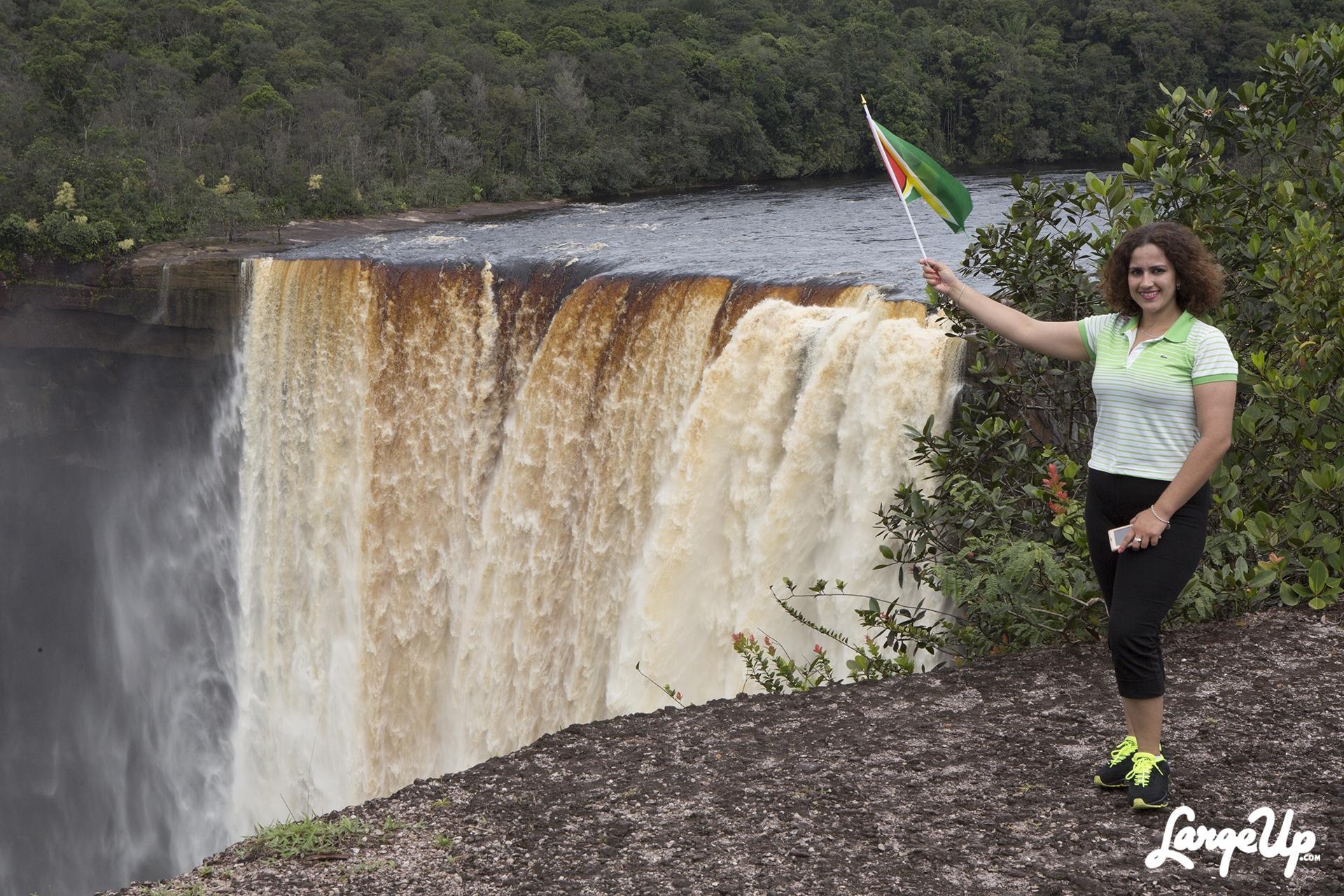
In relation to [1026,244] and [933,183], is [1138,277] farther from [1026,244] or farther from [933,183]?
[1026,244]

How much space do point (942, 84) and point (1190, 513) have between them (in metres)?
30.9

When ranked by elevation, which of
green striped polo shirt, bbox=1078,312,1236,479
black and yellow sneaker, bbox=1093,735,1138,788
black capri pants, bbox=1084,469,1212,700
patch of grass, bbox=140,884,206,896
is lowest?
patch of grass, bbox=140,884,206,896

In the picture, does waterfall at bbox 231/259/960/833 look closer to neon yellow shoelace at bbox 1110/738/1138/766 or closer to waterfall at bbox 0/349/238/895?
waterfall at bbox 0/349/238/895

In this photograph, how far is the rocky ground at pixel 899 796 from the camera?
11.5 ft

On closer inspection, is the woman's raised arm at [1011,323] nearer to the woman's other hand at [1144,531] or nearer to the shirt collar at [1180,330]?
the shirt collar at [1180,330]

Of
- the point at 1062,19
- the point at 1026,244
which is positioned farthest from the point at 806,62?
the point at 1026,244

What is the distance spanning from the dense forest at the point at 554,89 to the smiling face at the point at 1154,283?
2017 centimetres

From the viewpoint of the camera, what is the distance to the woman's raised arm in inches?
151

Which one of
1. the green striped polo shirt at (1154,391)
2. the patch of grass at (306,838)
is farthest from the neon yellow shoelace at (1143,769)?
the patch of grass at (306,838)

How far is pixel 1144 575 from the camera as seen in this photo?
350cm

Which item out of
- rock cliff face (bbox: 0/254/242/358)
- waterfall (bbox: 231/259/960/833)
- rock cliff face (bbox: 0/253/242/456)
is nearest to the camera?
waterfall (bbox: 231/259/960/833)

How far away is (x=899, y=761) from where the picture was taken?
420 cm

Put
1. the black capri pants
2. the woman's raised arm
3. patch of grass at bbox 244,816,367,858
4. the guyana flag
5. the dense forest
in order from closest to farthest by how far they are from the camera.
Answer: the black capri pants < the woman's raised arm < patch of grass at bbox 244,816,367,858 < the guyana flag < the dense forest

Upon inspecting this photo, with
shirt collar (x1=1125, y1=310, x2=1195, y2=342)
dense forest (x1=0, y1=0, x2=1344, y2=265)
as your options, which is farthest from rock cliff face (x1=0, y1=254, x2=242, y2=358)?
shirt collar (x1=1125, y1=310, x2=1195, y2=342)
